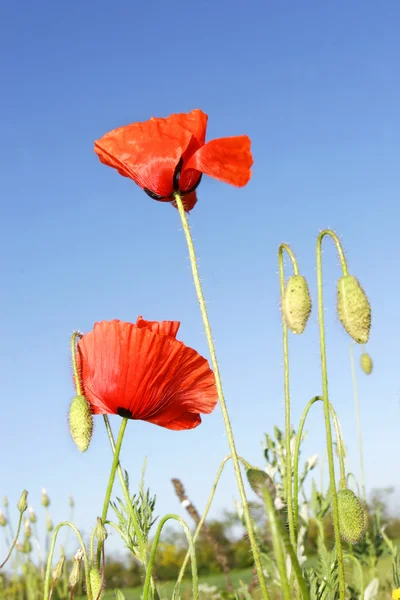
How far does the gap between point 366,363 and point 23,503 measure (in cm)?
238

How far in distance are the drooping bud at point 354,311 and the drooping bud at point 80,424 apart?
0.57 metres

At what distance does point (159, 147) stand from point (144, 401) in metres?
0.58

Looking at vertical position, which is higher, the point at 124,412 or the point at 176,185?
the point at 176,185

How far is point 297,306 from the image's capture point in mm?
1494

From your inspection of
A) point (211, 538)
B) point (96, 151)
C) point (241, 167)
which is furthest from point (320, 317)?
point (211, 538)

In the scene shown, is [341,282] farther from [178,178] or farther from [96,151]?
[96,151]

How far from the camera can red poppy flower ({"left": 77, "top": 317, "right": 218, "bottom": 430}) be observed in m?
1.70

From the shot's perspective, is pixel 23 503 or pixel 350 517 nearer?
pixel 350 517

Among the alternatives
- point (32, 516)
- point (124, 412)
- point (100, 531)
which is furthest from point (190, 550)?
point (32, 516)

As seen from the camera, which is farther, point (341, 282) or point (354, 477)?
point (354, 477)

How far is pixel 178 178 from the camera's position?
172 centimetres

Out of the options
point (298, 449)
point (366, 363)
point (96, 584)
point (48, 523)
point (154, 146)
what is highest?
point (154, 146)

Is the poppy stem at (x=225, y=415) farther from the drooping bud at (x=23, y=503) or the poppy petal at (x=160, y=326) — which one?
the drooping bud at (x=23, y=503)

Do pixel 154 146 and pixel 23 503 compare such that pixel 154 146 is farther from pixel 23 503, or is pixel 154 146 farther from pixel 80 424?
pixel 23 503
